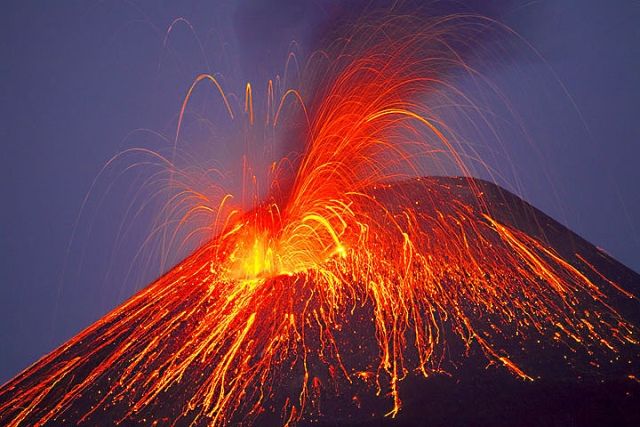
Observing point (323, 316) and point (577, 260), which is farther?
point (577, 260)

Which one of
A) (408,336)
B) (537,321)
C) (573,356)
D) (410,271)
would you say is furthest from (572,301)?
(408,336)

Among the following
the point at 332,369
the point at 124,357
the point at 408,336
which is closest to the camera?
the point at 332,369

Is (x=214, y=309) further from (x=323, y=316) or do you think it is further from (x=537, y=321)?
(x=537, y=321)

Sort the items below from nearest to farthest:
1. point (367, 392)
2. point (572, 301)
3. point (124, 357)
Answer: point (367, 392) → point (124, 357) → point (572, 301)

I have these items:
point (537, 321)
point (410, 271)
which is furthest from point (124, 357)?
point (537, 321)

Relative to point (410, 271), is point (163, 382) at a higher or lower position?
lower

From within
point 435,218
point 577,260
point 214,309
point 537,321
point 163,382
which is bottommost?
point 537,321
